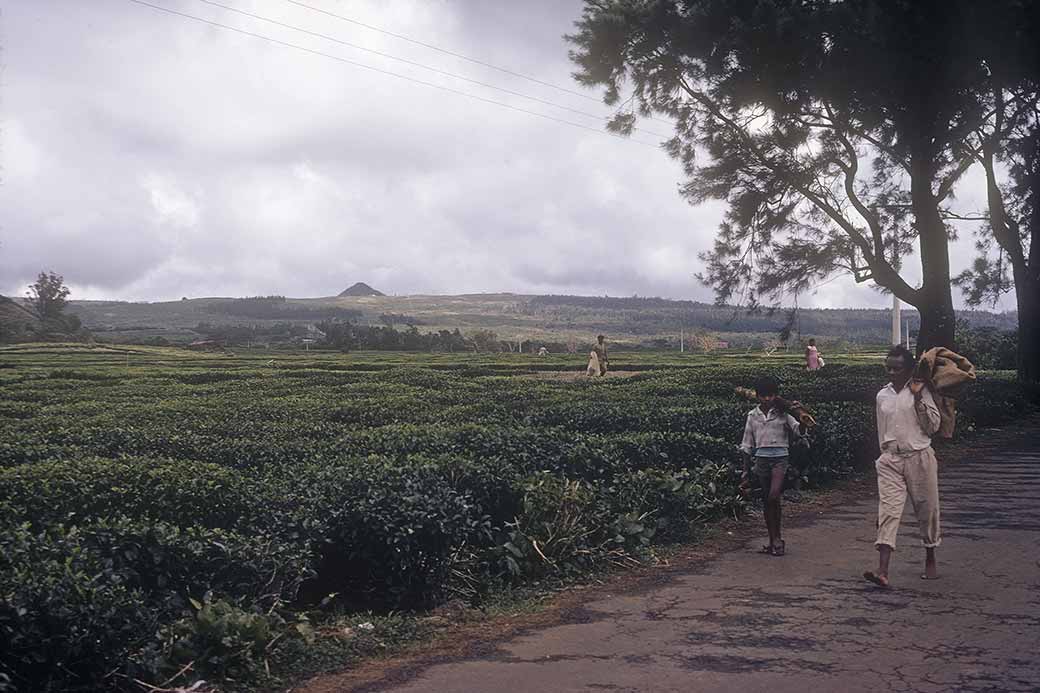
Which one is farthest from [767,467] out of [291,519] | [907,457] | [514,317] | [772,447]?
[514,317]

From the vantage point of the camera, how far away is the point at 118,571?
5.53 metres

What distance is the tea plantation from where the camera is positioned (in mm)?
4961

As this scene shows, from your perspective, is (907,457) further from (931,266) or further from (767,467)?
(931,266)

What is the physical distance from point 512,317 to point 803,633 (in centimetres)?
16449

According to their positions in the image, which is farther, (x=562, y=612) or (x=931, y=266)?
(x=931, y=266)

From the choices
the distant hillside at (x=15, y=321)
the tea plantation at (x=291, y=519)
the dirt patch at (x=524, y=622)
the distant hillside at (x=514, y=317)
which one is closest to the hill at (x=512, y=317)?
the distant hillside at (x=514, y=317)

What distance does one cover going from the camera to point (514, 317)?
6698 inches

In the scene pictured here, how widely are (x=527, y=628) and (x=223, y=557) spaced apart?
199 centimetres

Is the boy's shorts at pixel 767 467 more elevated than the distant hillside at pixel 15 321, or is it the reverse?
the distant hillside at pixel 15 321

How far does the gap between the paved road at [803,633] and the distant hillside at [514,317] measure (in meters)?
93.4

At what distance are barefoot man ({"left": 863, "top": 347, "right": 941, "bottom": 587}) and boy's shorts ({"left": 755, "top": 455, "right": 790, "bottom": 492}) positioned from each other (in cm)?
106

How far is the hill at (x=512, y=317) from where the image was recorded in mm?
126500

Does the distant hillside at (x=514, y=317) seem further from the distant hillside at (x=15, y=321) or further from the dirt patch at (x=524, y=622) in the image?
the dirt patch at (x=524, y=622)

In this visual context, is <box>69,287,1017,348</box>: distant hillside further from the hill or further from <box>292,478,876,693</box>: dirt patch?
<box>292,478,876,693</box>: dirt patch
